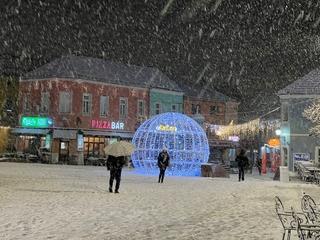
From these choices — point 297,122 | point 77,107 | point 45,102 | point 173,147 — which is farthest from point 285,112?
point 45,102

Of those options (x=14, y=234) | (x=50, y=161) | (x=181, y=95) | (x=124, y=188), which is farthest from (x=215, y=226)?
(x=181, y=95)

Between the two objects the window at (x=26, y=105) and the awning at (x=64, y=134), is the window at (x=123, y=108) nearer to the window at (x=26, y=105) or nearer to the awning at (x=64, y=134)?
the awning at (x=64, y=134)

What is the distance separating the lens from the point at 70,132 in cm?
4850

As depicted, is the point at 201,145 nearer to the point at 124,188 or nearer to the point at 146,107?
the point at 124,188

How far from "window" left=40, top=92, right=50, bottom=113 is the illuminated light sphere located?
18.8 metres

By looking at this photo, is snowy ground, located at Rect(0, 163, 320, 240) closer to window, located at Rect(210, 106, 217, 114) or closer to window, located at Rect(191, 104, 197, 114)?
window, located at Rect(191, 104, 197, 114)

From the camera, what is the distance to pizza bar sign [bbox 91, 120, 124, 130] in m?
50.3

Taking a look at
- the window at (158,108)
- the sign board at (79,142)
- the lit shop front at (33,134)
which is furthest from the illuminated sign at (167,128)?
the window at (158,108)

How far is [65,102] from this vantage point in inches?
1938

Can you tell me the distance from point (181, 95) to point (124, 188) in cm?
3850

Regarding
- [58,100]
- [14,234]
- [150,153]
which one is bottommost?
[14,234]

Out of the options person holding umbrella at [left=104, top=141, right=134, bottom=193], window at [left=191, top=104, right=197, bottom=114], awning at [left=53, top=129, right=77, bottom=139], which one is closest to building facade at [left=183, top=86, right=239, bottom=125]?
window at [left=191, top=104, right=197, bottom=114]

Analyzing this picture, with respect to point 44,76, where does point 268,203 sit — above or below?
below

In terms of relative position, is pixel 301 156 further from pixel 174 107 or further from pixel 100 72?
pixel 100 72
